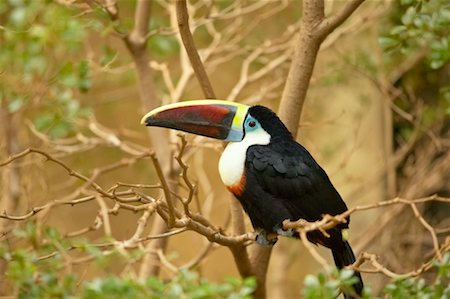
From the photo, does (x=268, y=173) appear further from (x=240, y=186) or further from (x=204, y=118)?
(x=204, y=118)

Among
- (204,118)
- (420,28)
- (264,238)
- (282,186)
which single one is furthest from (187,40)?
(420,28)

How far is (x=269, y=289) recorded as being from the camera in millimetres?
4289

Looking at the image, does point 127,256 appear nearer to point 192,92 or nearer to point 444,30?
point 444,30

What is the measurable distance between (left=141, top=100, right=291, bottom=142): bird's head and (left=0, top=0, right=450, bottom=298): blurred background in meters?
0.28

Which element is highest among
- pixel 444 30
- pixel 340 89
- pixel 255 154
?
pixel 444 30

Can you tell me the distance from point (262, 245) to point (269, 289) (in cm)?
192

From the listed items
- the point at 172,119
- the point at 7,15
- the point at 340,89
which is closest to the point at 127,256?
the point at 172,119

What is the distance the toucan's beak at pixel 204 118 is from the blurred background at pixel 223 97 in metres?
0.28

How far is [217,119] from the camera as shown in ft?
7.59

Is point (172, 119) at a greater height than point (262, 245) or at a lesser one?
greater

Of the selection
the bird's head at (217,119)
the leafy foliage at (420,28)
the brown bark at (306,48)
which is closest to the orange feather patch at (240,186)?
the bird's head at (217,119)

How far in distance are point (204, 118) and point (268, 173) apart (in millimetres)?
222

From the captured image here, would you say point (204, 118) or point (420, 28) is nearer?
point (204, 118)

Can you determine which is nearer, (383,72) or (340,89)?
(383,72)
